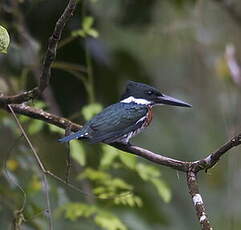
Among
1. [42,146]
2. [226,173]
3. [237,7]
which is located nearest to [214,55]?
[237,7]

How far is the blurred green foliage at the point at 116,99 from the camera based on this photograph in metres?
3.86

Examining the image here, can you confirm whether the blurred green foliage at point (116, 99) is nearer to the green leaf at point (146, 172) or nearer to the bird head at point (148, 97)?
the green leaf at point (146, 172)

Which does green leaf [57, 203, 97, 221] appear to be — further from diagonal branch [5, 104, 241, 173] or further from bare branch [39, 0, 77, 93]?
bare branch [39, 0, 77, 93]

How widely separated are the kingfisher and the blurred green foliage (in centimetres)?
19

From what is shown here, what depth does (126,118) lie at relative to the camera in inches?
136

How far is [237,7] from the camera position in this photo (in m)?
5.05

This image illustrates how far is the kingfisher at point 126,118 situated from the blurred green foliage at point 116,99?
0.19 m

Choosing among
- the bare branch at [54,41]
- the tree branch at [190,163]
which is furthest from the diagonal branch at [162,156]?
the bare branch at [54,41]

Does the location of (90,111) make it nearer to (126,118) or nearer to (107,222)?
(126,118)

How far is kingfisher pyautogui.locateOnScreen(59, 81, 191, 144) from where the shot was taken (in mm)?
3223

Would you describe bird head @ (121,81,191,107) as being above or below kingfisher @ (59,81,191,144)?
above

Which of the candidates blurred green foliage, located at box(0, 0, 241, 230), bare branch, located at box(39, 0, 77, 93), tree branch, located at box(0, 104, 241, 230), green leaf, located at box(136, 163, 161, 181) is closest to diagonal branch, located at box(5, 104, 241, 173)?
tree branch, located at box(0, 104, 241, 230)

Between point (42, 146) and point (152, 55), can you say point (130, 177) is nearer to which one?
point (42, 146)

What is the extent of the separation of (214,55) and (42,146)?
5.12 feet
